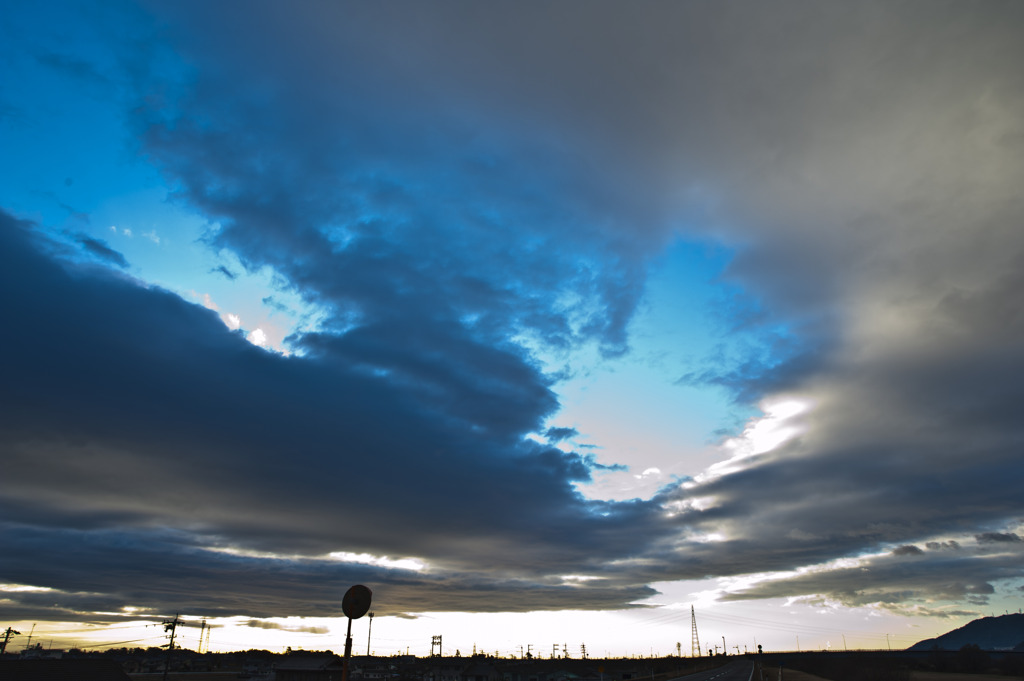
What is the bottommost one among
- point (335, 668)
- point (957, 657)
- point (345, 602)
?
point (957, 657)

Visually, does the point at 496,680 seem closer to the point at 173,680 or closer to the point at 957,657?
the point at 173,680

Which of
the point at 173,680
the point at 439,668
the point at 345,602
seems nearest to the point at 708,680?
the point at 439,668

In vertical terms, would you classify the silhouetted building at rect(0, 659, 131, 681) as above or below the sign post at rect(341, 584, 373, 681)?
below

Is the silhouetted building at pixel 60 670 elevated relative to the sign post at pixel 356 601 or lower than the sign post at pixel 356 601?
lower

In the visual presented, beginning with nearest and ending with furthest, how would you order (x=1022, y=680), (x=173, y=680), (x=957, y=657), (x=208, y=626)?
(x=1022, y=680) < (x=173, y=680) < (x=957, y=657) < (x=208, y=626)

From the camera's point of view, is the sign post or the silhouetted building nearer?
the sign post

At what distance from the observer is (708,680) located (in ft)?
365

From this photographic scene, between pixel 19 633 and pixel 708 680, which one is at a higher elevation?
pixel 19 633

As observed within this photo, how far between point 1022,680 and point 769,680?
57.2 m

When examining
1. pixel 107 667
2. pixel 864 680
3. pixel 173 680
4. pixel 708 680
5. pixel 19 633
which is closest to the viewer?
pixel 107 667

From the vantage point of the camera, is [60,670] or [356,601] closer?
[356,601]

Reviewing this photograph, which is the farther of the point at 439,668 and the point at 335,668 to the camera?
the point at 439,668

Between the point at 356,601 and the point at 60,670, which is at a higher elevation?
the point at 356,601

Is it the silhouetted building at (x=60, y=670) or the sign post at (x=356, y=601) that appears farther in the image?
the silhouetted building at (x=60, y=670)
